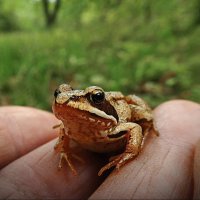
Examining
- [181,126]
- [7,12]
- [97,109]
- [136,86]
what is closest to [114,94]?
[97,109]

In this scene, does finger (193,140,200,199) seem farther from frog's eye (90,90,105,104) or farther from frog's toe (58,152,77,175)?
frog's toe (58,152,77,175)

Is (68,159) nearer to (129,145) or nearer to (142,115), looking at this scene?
(129,145)

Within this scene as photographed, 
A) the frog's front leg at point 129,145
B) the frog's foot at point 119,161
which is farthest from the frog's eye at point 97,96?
the frog's foot at point 119,161

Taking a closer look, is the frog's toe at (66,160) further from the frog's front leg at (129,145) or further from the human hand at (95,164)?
the frog's front leg at (129,145)

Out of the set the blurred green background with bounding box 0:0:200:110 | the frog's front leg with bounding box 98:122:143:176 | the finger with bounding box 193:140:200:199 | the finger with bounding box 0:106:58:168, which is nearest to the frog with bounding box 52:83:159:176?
the frog's front leg with bounding box 98:122:143:176

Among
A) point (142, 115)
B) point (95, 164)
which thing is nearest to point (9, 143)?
point (95, 164)

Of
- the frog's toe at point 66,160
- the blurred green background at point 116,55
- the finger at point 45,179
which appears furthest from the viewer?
the blurred green background at point 116,55

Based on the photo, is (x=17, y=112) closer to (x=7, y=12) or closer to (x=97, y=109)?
(x=97, y=109)
